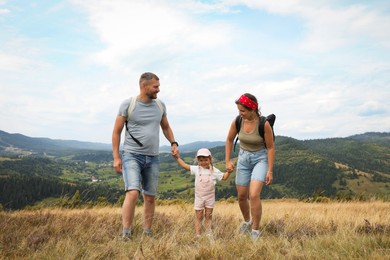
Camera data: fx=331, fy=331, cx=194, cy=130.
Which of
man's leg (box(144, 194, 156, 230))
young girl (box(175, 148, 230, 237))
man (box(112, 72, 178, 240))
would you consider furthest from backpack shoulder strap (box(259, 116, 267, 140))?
man's leg (box(144, 194, 156, 230))

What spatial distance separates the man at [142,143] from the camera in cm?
504

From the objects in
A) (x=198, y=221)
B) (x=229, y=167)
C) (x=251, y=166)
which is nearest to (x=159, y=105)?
(x=229, y=167)

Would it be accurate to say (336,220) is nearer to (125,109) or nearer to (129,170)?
(129,170)

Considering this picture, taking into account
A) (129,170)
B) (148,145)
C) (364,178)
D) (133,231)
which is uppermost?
(148,145)

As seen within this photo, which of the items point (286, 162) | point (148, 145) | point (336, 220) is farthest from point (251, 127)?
point (286, 162)

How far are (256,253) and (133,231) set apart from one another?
2.50 metres

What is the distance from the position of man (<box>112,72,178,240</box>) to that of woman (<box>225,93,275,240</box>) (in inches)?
51.2

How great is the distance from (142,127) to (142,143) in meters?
0.26

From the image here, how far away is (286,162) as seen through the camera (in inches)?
7810

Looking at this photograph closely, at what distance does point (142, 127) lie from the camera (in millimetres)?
5230

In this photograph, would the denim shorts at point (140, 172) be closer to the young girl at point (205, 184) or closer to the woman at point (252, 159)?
the young girl at point (205, 184)

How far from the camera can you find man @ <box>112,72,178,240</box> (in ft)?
16.5

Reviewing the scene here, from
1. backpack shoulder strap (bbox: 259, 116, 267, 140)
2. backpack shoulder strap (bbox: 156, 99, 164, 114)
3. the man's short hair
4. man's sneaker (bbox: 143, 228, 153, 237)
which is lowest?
man's sneaker (bbox: 143, 228, 153, 237)

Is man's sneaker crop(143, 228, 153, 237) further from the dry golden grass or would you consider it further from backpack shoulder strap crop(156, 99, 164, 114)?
backpack shoulder strap crop(156, 99, 164, 114)
